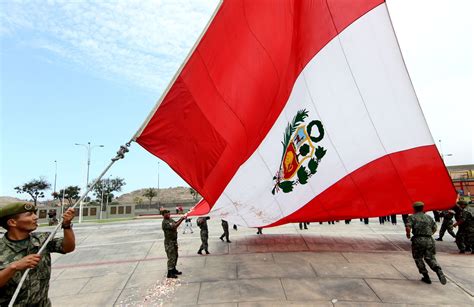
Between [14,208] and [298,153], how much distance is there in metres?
6.30

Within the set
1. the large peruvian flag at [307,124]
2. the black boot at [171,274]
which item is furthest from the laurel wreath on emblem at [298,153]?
the black boot at [171,274]

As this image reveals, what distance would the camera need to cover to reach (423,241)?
21.5ft

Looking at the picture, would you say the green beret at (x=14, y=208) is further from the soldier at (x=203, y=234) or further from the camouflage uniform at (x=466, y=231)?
the camouflage uniform at (x=466, y=231)

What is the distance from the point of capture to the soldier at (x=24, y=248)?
3178 millimetres

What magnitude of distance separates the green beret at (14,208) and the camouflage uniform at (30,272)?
0.32m

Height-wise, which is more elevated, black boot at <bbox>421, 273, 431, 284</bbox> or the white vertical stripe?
the white vertical stripe

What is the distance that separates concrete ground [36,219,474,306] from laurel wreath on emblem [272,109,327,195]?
92.5 inches

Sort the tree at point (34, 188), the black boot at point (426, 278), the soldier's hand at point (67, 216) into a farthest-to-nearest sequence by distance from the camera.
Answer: the tree at point (34, 188) < the black boot at point (426, 278) < the soldier's hand at point (67, 216)

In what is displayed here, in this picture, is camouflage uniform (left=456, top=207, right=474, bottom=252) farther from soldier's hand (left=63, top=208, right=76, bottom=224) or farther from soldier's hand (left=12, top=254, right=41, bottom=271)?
soldier's hand (left=12, top=254, right=41, bottom=271)

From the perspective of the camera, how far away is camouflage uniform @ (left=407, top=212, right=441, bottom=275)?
21.2ft

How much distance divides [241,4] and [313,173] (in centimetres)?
461

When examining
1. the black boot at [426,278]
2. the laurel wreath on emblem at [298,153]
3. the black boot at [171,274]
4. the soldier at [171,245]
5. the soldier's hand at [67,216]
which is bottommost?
the black boot at [426,278]

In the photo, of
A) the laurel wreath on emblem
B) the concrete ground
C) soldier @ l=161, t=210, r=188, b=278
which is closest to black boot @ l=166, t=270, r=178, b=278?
soldier @ l=161, t=210, r=188, b=278

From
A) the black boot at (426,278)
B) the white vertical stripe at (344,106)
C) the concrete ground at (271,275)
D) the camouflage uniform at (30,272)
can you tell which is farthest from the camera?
the white vertical stripe at (344,106)
